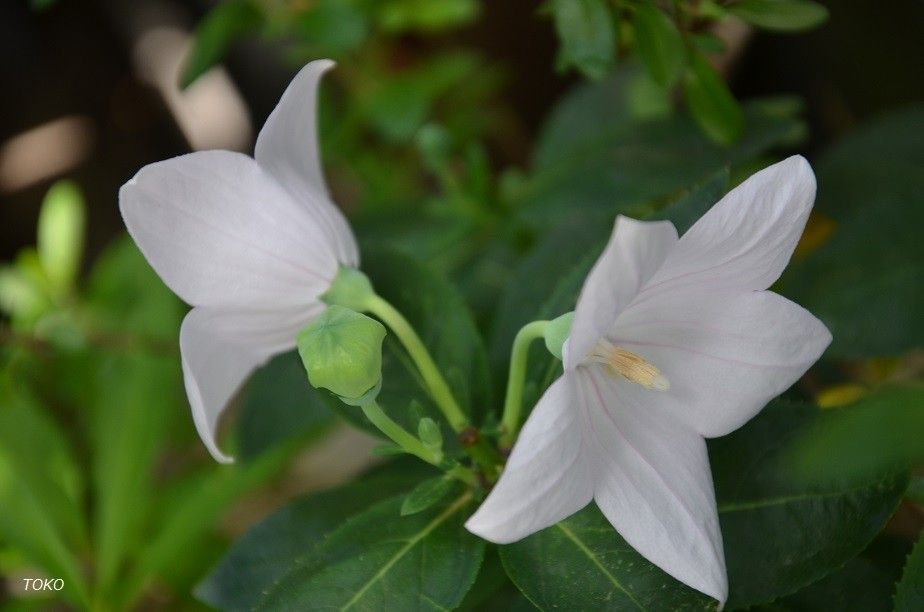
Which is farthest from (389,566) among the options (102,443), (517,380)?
(102,443)

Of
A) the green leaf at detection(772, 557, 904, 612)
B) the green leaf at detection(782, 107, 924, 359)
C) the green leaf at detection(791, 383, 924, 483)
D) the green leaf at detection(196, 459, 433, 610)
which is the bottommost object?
the green leaf at detection(772, 557, 904, 612)

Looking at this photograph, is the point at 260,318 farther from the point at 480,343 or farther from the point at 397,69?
the point at 397,69

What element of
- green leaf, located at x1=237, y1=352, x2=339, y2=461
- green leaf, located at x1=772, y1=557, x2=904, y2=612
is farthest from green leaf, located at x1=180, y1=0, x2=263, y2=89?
green leaf, located at x1=772, y1=557, x2=904, y2=612

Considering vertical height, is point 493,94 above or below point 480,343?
below

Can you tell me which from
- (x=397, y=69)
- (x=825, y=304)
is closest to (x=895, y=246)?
(x=825, y=304)

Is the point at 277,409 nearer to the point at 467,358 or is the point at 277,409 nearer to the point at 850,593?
the point at 467,358

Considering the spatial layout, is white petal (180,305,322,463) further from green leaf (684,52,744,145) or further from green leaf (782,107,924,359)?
green leaf (782,107,924,359)

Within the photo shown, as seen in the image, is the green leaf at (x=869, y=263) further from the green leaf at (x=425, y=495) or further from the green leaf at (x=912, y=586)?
the green leaf at (x=425, y=495)

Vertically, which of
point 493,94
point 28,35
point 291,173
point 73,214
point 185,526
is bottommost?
point 185,526
